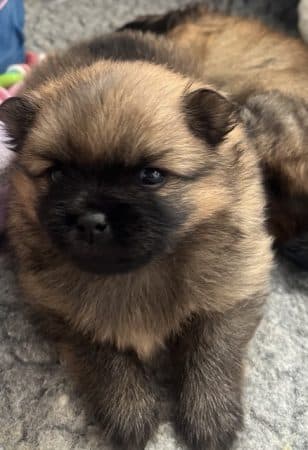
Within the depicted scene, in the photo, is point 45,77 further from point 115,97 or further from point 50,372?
point 50,372

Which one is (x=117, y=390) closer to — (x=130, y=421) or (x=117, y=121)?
(x=130, y=421)

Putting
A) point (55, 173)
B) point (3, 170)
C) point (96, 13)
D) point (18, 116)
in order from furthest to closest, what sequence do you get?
1. point (96, 13)
2. point (3, 170)
3. point (18, 116)
4. point (55, 173)

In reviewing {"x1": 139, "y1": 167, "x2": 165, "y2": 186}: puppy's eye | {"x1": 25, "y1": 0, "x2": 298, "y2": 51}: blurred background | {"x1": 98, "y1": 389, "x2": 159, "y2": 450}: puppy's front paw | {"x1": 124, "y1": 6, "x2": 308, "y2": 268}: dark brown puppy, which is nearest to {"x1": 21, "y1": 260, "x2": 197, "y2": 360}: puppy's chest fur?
{"x1": 98, "y1": 389, "x2": 159, "y2": 450}: puppy's front paw

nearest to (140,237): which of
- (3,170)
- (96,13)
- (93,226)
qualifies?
(93,226)

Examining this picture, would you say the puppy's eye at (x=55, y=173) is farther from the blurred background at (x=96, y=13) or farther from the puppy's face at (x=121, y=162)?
the blurred background at (x=96, y=13)

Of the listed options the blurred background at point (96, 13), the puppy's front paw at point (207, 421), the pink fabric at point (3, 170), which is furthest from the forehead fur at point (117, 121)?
the blurred background at point (96, 13)

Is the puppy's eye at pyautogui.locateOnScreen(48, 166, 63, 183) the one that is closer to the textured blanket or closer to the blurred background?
the textured blanket

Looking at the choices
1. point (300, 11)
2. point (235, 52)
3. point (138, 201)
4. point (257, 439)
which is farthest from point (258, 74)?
point (257, 439)

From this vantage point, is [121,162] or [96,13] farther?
[96,13]
